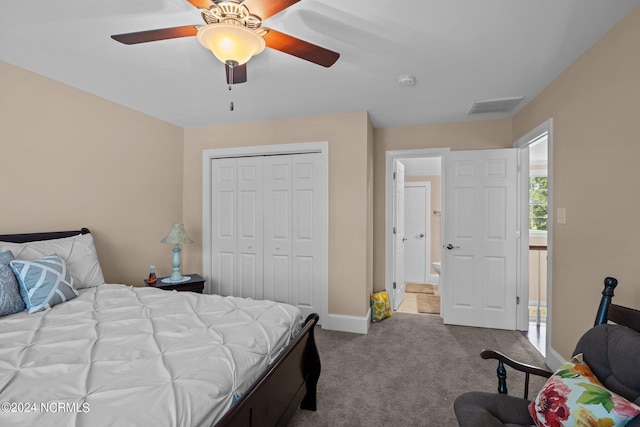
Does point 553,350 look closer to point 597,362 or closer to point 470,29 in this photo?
point 597,362

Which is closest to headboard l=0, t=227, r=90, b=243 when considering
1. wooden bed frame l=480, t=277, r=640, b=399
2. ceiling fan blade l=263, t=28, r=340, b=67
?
ceiling fan blade l=263, t=28, r=340, b=67

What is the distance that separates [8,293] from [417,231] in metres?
5.51

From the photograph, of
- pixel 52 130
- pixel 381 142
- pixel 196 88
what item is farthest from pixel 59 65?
pixel 381 142

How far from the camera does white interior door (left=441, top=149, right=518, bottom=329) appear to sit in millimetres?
3539

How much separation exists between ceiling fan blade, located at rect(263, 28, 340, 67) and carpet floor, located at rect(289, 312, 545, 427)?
7.20 feet

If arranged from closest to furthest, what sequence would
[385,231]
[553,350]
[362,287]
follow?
[553,350], [362,287], [385,231]

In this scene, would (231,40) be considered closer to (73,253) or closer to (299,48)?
(299,48)

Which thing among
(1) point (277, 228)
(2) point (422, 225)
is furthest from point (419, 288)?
(1) point (277, 228)

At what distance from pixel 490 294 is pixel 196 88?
382 centimetres

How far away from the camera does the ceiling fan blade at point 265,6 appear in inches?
53.5

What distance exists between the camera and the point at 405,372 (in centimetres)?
260

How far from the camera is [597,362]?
139cm

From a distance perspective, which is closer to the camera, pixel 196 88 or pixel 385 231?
pixel 196 88

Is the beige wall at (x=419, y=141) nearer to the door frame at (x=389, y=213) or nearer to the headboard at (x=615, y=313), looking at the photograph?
the door frame at (x=389, y=213)
